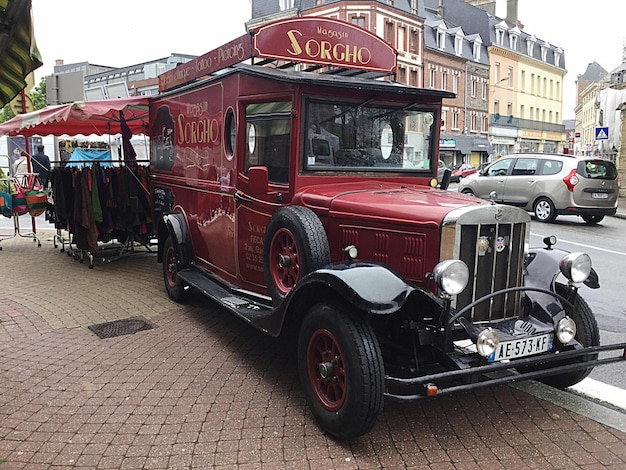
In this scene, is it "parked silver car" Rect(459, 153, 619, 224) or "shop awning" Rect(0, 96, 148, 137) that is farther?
"parked silver car" Rect(459, 153, 619, 224)

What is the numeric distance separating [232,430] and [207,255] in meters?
2.88

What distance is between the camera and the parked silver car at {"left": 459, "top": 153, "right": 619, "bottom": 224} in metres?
13.6

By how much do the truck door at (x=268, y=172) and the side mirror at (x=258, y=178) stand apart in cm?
9

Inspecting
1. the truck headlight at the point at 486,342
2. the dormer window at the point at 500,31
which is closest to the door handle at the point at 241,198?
the truck headlight at the point at 486,342

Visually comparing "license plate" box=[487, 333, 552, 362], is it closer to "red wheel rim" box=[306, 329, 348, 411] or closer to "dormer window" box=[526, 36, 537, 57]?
"red wheel rim" box=[306, 329, 348, 411]

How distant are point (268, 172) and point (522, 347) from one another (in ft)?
8.30

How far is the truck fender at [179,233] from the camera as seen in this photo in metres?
6.48

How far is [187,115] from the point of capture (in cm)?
662

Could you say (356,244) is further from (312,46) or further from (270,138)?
(312,46)

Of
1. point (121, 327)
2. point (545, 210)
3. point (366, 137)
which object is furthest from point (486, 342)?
point (545, 210)

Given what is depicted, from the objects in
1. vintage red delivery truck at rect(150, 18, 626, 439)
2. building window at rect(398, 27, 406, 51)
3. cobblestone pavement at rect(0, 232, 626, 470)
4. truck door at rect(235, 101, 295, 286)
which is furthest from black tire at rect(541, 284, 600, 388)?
building window at rect(398, 27, 406, 51)

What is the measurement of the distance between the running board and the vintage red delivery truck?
0.9 inches

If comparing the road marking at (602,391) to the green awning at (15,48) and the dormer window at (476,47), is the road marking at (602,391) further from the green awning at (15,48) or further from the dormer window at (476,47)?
the dormer window at (476,47)

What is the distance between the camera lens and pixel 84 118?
800 cm
